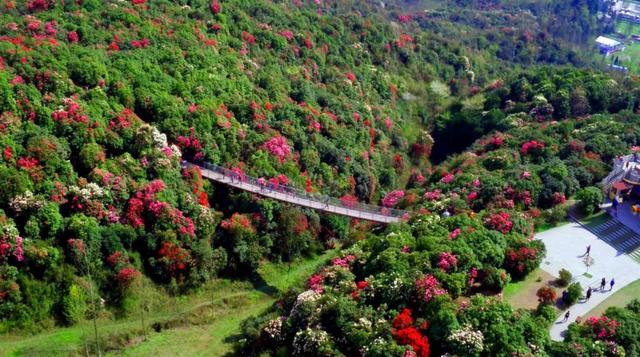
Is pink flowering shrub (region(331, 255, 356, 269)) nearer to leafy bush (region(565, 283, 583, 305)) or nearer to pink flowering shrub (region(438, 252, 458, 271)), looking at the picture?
pink flowering shrub (region(438, 252, 458, 271))

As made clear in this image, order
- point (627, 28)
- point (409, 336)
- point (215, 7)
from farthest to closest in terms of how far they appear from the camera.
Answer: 1. point (627, 28)
2. point (215, 7)
3. point (409, 336)

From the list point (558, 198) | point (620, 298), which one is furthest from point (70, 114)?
point (620, 298)

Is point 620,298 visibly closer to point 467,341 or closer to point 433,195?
point 467,341

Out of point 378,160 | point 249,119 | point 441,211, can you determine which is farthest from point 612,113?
point 249,119

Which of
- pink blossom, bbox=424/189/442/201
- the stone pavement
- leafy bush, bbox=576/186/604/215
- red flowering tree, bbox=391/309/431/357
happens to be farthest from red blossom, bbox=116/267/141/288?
leafy bush, bbox=576/186/604/215

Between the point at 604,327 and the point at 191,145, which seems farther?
the point at 191,145

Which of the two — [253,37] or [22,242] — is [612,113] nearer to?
[253,37]
